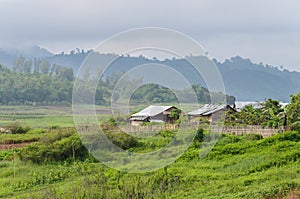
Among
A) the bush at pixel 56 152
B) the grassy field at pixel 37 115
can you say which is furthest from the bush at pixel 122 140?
the grassy field at pixel 37 115

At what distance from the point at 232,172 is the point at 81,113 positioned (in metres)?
4.65

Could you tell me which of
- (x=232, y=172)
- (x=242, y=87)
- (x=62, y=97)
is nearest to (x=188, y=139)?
(x=232, y=172)

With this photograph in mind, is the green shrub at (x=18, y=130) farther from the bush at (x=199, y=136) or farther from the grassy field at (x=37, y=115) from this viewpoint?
the bush at (x=199, y=136)

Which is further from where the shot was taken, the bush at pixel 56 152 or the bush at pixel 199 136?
the bush at pixel 199 136

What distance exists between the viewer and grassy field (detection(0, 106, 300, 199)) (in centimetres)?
1137

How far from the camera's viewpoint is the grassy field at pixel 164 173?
1137cm

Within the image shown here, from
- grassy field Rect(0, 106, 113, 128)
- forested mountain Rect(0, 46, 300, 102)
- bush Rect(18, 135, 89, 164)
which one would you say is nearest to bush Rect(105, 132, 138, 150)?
bush Rect(18, 135, 89, 164)

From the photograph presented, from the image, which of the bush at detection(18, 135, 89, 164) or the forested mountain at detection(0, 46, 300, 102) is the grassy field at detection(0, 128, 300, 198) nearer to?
the bush at detection(18, 135, 89, 164)

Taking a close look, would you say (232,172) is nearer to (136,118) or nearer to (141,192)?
(141,192)

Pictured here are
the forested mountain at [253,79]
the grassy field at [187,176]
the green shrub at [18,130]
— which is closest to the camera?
the grassy field at [187,176]

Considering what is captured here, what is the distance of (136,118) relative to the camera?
84.7 feet

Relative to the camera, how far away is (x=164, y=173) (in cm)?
1342

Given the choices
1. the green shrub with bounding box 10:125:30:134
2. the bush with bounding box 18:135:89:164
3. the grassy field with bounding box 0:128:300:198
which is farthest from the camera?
the green shrub with bounding box 10:125:30:134

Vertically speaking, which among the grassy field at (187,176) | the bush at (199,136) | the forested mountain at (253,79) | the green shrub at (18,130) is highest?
the forested mountain at (253,79)
